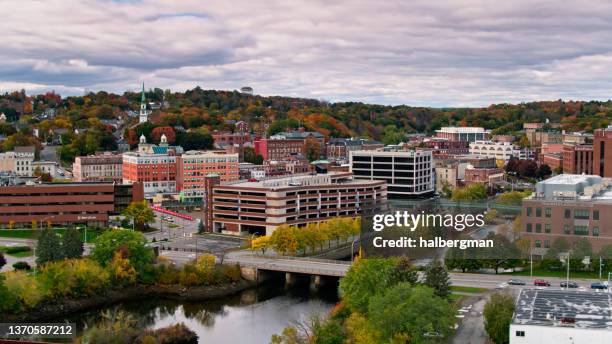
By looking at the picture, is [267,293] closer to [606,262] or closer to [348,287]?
[348,287]

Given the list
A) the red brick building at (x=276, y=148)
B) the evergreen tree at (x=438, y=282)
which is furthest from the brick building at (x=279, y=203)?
the red brick building at (x=276, y=148)

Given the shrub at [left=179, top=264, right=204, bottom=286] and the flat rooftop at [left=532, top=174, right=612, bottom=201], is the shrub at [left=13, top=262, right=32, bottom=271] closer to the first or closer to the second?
the shrub at [left=179, top=264, right=204, bottom=286]

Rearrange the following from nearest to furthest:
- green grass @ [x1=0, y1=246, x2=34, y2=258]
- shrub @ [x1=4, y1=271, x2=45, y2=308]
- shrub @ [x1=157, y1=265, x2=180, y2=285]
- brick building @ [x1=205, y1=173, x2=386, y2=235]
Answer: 1. shrub @ [x1=4, y1=271, x2=45, y2=308]
2. shrub @ [x1=157, y1=265, x2=180, y2=285]
3. green grass @ [x1=0, y1=246, x2=34, y2=258]
4. brick building @ [x1=205, y1=173, x2=386, y2=235]

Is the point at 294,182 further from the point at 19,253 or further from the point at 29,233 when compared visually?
the point at 19,253

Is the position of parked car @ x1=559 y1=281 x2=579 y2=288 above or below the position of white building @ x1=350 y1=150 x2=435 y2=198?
below

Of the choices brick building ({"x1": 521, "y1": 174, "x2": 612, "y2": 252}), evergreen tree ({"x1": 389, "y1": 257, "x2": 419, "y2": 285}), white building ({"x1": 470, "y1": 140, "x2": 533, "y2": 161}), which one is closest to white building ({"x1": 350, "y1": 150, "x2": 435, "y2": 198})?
white building ({"x1": 470, "y1": 140, "x2": 533, "y2": 161})

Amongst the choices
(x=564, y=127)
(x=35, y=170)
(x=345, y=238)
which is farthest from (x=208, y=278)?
(x=564, y=127)

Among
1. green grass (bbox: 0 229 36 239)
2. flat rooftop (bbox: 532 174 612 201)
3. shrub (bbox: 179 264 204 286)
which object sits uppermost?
flat rooftop (bbox: 532 174 612 201)
